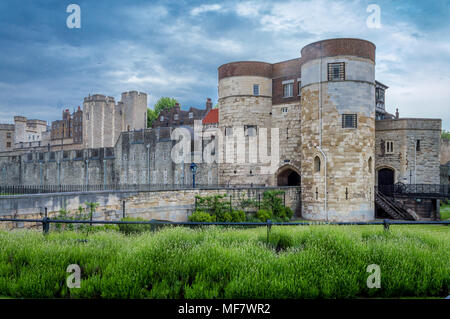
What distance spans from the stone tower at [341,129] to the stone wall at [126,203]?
10.9ft

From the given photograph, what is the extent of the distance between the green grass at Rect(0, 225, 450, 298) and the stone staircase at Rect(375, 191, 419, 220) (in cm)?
1896

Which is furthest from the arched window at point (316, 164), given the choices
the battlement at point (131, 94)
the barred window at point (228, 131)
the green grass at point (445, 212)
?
the battlement at point (131, 94)

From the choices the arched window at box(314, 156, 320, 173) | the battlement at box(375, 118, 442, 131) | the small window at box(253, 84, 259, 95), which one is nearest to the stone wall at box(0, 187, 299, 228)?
the arched window at box(314, 156, 320, 173)

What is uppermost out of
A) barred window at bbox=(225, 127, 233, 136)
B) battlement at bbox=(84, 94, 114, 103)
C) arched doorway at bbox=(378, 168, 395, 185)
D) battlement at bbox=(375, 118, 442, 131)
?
battlement at bbox=(84, 94, 114, 103)

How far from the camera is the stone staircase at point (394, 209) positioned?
24.8 meters

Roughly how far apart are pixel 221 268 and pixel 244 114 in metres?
23.6

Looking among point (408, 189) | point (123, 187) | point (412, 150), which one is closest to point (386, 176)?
point (408, 189)

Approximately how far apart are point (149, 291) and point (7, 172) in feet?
188

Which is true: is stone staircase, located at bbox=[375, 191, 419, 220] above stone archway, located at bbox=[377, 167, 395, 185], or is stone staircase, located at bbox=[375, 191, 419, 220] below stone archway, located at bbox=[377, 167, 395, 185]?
below

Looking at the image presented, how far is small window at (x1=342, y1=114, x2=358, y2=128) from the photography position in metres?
23.8

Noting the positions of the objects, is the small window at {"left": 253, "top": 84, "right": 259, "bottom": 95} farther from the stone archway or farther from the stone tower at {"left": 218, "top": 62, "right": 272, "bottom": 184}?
the stone archway

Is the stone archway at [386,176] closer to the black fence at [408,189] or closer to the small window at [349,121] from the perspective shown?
the black fence at [408,189]
